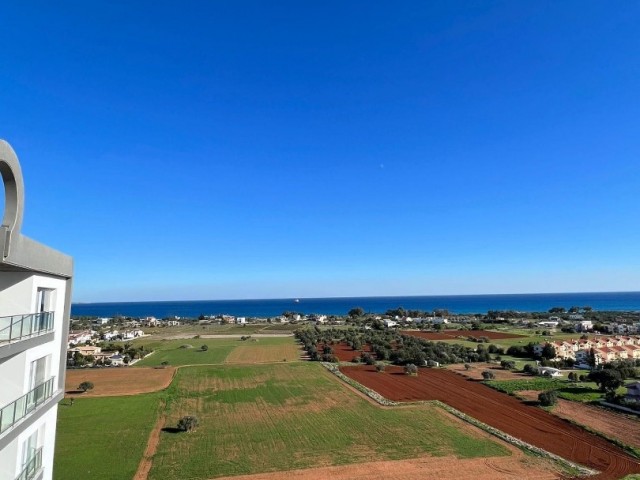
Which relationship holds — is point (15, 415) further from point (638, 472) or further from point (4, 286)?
point (638, 472)

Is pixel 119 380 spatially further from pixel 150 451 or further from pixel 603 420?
pixel 603 420

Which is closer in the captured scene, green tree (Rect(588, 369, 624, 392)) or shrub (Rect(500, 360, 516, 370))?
green tree (Rect(588, 369, 624, 392))

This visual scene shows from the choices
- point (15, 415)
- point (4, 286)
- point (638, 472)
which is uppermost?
point (4, 286)

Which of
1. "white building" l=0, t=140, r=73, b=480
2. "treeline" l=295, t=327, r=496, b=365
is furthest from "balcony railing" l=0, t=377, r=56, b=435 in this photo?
"treeline" l=295, t=327, r=496, b=365

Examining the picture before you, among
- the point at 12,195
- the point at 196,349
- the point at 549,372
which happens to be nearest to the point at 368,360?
the point at 549,372

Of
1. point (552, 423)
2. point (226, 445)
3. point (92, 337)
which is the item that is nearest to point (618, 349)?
→ point (552, 423)

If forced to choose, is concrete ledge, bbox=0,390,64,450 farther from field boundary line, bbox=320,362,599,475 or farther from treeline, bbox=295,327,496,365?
treeline, bbox=295,327,496,365
